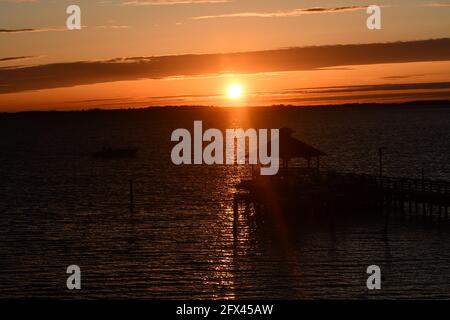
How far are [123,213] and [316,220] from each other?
1650 centimetres

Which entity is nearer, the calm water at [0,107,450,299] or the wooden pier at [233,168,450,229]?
the calm water at [0,107,450,299]

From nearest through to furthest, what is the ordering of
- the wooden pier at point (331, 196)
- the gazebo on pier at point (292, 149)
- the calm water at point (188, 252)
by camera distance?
1. the calm water at point (188, 252)
2. the wooden pier at point (331, 196)
3. the gazebo on pier at point (292, 149)

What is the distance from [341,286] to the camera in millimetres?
32375

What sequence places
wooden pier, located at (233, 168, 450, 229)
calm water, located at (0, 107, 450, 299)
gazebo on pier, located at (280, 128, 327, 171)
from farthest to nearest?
gazebo on pier, located at (280, 128, 327, 171), wooden pier, located at (233, 168, 450, 229), calm water, located at (0, 107, 450, 299)

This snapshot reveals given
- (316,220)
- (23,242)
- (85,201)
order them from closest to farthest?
(23,242) → (316,220) → (85,201)

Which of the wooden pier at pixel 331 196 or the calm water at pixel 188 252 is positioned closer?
the calm water at pixel 188 252

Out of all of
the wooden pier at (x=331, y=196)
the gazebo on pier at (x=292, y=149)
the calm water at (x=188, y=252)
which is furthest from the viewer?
the gazebo on pier at (x=292, y=149)

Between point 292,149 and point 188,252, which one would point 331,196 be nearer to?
point 292,149

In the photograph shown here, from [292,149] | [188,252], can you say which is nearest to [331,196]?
[292,149]

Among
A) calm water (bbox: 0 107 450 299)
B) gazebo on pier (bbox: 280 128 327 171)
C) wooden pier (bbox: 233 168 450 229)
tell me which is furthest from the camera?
gazebo on pier (bbox: 280 128 327 171)

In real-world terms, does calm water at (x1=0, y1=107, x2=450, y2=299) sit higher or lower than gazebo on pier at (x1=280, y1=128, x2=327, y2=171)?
lower

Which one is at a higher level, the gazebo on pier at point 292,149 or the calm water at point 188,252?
the gazebo on pier at point 292,149
